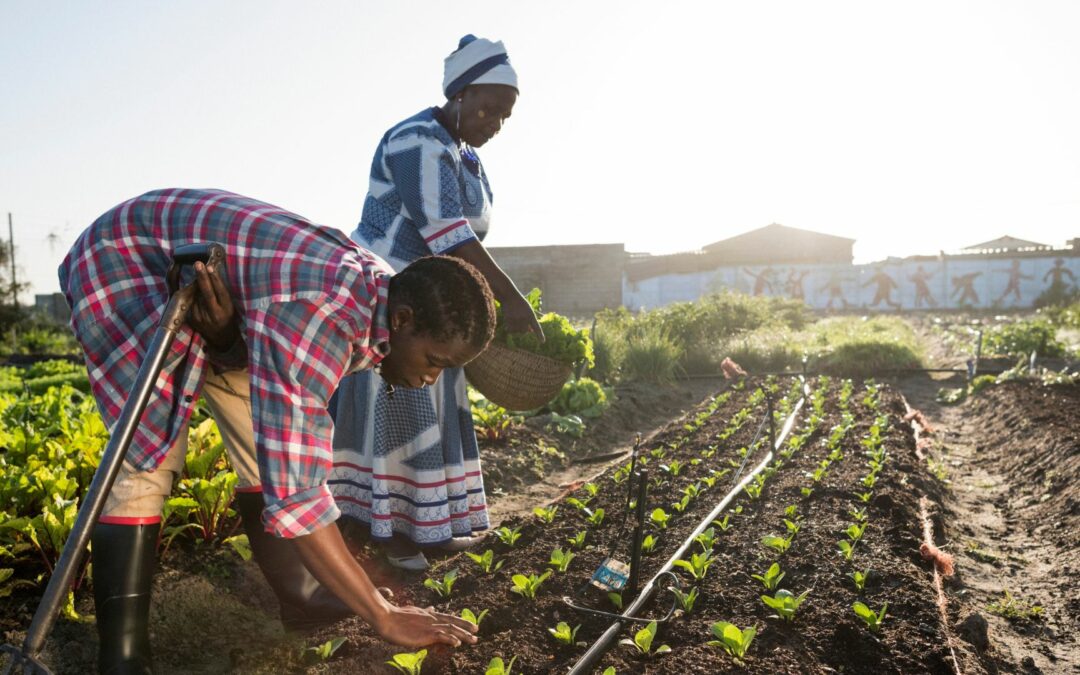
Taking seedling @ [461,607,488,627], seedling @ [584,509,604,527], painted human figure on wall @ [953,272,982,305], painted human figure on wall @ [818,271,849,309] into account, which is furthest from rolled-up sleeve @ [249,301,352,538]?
painted human figure on wall @ [953,272,982,305]

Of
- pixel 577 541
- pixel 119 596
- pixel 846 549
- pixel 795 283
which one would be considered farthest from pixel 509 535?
pixel 795 283

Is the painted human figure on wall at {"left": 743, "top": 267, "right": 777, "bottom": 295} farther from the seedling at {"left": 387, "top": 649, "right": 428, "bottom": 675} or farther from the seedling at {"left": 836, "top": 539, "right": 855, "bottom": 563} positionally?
the seedling at {"left": 387, "top": 649, "right": 428, "bottom": 675}

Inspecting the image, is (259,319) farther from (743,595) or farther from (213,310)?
(743,595)

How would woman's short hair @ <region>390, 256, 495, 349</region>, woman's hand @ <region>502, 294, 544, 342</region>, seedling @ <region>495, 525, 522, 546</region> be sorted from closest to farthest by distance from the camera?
woman's short hair @ <region>390, 256, 495, 349</region> < woman's hand @ <region>502, 294, 544, 342</region> < seedling @ <region>495, 525, 522, 546</region>

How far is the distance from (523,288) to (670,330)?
14.9 m

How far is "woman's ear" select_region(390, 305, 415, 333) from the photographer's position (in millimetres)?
1745

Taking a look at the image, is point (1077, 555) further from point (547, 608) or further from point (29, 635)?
point (29, 635)

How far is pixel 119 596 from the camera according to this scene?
1844 mm

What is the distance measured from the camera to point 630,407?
764 cm

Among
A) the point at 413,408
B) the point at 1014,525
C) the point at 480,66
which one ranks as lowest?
the point at 1014,525

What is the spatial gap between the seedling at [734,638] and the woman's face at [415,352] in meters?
1.15

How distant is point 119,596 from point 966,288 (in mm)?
25325

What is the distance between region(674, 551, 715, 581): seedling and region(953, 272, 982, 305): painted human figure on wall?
23.5 m

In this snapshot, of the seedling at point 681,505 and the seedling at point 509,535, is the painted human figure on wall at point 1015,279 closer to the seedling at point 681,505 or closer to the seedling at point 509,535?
the seedling at point 681,505
